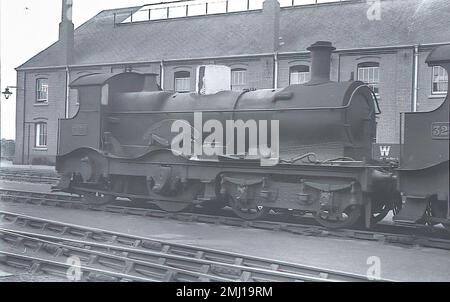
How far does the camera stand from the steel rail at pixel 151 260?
6953mm

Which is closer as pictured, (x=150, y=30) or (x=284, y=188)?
(x=284, y=188)

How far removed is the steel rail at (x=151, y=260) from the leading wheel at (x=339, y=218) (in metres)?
3.75

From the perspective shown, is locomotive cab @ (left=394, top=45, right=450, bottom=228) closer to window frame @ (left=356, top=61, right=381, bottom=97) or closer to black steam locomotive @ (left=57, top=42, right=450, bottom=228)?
black steam locomotive @ (left=57, top=42, right=450, bottom=228)

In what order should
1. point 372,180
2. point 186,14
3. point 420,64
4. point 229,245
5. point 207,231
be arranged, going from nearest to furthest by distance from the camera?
point 229,245 → point 372,180 → point 207,231 → point 420,64 → point 186,14

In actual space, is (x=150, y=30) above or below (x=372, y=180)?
above

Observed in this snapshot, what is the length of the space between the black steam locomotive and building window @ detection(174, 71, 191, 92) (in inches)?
538

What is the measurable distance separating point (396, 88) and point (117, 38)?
1684cm

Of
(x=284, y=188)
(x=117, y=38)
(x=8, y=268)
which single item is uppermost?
(x=117, y=38)

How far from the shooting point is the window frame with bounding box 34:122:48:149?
29567 mm
